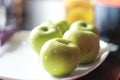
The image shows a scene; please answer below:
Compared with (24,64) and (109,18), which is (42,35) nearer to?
(24,64)

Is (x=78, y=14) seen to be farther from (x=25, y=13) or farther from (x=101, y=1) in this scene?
(x=25, y=13)

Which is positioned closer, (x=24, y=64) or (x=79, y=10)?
(x=24, y=64)

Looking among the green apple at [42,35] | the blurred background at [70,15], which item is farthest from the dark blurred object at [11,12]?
the green apple at [42,35]

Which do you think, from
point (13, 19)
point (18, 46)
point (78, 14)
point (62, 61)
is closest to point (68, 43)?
point (62, 61)

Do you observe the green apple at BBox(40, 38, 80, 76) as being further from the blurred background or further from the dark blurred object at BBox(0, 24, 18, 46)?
the dark blurred object at BBox(0, 24, 18, 46)

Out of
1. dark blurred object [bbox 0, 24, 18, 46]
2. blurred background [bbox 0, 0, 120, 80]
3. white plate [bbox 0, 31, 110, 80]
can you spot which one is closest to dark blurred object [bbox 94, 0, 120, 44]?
blurred background [bbox 0, 0, 120, 80]

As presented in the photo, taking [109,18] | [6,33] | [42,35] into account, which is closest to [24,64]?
[42,35]
